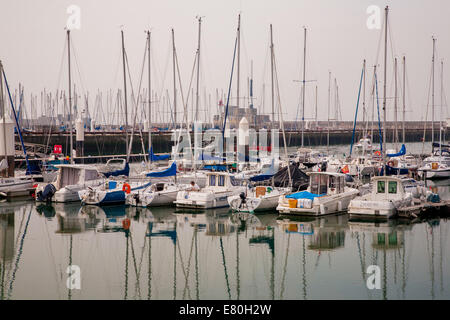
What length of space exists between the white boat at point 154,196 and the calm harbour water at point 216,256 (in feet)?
3.05

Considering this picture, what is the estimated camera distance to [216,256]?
19672mm

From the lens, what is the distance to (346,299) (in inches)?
584

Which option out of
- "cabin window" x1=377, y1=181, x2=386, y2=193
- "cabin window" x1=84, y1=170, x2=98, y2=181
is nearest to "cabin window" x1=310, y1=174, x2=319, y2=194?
"cabin window" x1=377, y1=181, x2=386, y2=193

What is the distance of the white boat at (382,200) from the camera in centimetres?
2419

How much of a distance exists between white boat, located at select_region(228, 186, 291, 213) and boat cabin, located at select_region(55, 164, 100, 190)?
9.48 meters

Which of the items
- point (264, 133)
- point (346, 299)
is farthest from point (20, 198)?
point (264, 133)

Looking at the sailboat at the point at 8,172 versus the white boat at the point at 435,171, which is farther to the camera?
the white boat at the point at 435,171

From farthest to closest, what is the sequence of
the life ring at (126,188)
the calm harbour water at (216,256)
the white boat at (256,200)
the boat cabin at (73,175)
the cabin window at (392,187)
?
the boat cabin at (73,175), the life ring at (126,188), the white boat at (256,200), the cabin window at (392,187), the calm harbour water at (216,256)

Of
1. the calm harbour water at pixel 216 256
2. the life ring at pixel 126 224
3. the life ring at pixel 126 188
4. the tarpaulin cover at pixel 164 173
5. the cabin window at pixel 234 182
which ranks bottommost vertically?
the calm harbour water at pixel 216 256

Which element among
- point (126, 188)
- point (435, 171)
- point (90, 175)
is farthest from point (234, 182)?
point (435, 171)

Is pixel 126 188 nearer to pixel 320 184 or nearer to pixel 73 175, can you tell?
pixel 73 175

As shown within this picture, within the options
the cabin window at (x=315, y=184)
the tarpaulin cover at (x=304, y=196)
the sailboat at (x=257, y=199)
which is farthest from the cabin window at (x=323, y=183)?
the sailboat at (x=257, y=199)

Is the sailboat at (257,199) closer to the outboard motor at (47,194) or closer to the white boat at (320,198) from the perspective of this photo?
the white boat at (320,198)
